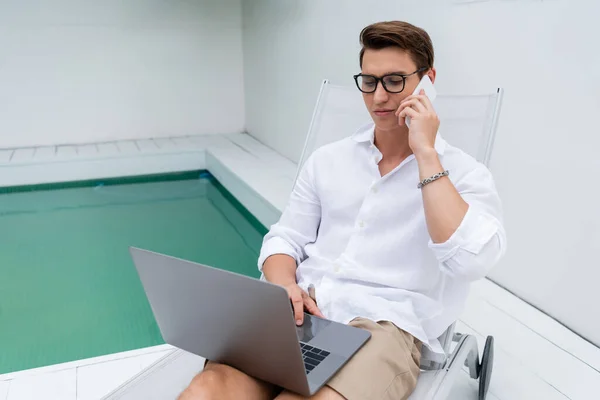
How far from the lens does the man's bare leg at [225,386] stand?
3.40ft

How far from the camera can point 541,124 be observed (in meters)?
2.20

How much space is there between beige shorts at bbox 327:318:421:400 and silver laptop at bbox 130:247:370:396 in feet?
0.07

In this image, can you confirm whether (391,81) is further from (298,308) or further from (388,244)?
(298,308)

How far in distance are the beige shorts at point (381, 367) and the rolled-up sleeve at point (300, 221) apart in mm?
327

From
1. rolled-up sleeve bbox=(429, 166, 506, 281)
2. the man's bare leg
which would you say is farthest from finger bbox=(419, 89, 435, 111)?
the man's bare leg

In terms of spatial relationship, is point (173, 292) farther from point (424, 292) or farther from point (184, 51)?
point (184, 51)

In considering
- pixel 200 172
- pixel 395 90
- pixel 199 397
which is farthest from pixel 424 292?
pixel 200 172

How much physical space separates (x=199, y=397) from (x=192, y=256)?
8.12 ft

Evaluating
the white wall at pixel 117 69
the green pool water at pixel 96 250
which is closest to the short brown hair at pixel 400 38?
the green pool water at pixel 96 250

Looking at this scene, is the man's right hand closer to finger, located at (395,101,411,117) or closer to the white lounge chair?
the white lounge chair

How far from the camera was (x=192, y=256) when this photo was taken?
3.45 meters

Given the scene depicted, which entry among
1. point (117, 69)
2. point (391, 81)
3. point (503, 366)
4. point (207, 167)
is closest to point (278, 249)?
point (391, 81)

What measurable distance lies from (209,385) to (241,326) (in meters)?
0.14

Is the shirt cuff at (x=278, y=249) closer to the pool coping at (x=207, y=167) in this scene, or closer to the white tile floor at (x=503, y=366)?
the white tile floor at (x=503, y=366)
